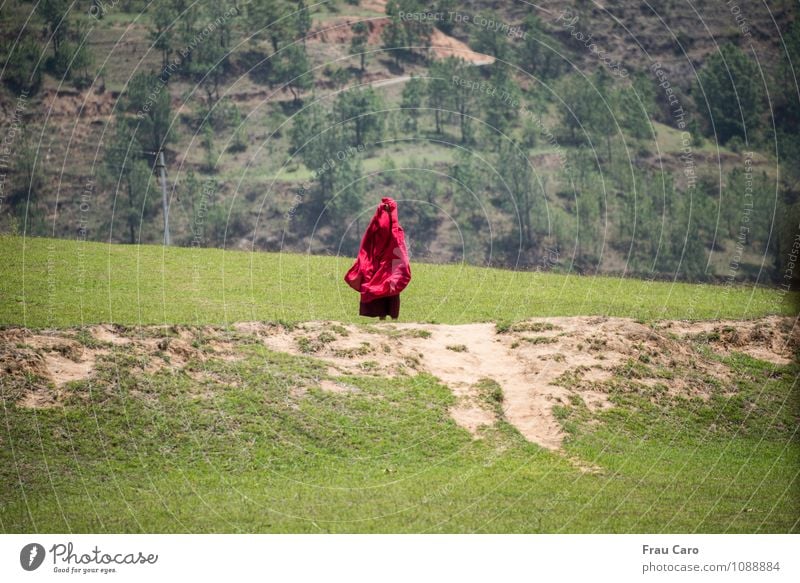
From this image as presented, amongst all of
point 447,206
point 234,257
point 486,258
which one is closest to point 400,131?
point 447,206

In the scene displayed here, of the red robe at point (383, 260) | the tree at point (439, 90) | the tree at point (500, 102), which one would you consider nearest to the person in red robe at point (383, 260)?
the red robe at point (383, 260)

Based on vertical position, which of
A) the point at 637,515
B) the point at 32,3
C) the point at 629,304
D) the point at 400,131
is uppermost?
the point at 32,3

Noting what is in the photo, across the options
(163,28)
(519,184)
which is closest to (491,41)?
(519,184)

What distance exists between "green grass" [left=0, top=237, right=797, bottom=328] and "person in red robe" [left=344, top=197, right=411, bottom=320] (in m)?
3.47

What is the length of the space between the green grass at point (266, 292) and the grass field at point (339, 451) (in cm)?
22

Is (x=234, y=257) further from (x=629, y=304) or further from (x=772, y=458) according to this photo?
(x=772, y=458)

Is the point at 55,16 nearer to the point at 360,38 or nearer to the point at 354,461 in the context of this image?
the point at 360,38

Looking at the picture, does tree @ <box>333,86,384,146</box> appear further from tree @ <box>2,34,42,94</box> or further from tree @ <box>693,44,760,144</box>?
tree @ <box>693,44,760,144</box>

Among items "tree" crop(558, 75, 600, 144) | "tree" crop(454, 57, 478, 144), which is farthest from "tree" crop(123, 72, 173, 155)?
"tree" crop(558, 75, 600, 144)

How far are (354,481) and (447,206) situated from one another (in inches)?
2411

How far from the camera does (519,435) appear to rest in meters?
22.4

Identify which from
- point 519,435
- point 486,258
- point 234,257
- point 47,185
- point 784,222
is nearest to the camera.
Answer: point 519,435

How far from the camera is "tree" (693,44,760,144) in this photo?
78.1 meters

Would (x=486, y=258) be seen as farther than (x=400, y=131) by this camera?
No
